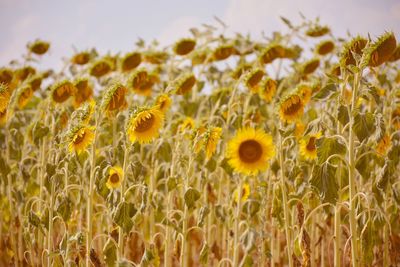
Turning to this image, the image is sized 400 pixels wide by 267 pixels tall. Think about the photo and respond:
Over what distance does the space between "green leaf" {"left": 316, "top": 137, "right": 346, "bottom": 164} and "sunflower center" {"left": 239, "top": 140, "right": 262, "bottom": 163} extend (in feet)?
1.10

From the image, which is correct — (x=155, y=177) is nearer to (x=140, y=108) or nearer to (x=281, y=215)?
(x=281, y=215)

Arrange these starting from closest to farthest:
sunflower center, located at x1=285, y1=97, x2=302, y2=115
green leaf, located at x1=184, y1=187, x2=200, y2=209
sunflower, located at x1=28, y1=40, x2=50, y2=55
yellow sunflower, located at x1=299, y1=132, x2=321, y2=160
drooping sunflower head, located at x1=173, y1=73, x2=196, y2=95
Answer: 1. green leaf, located at x1=184, y1=187, x2=200, y2=209
2. sunflower center, located at x1=285, y1=97, x2=302, y2=115
3. yellow sunflower, located at x1=299, y1=132, x2=321, y2=160
4. drooping sunflower head, located at x1=173, y1=73, x2=196, y2=95
5. sunflower, located at x1=28, y1=40, x2=50, y2=55

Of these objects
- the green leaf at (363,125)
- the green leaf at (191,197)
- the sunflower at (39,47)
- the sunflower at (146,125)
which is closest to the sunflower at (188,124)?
the sunflower at (146,125)

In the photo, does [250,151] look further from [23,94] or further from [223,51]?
[23,94]

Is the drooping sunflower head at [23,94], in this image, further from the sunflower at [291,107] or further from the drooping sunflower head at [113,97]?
the sunflower at [291,107]

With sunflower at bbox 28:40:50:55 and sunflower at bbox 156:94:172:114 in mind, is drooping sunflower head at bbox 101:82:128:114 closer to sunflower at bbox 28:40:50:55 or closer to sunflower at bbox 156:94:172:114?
sunflower at bbox 156:94:172:114

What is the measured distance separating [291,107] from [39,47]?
226 centimetres

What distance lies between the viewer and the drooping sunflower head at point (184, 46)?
3.43 m

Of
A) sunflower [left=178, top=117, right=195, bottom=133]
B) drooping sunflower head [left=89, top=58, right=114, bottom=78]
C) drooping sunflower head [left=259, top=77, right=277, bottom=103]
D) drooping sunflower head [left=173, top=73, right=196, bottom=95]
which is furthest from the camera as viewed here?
drooping sunflower head [left=89, top=58, right=114, bottom=78]

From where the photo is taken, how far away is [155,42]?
3715mm

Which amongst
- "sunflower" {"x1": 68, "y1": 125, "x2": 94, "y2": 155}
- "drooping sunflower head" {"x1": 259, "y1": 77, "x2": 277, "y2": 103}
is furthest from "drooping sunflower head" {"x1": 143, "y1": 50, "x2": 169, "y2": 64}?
"sunflower" {"x1": 68, "y1": 125, "x2": 94, "y2": 155}

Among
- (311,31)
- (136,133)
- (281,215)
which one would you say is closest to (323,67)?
(311,31)

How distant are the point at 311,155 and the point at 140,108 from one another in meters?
1.00

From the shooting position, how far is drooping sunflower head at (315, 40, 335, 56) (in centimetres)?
352
